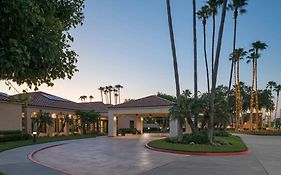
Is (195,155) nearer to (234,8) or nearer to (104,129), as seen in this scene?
(234,8)

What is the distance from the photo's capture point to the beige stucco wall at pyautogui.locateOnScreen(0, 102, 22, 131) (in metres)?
29.8

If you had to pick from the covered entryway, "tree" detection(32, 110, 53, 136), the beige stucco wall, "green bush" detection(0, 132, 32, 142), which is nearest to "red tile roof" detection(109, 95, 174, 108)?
the covered entryway

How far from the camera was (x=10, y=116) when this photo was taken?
30.8m

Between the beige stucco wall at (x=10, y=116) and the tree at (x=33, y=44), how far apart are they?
25732 mm

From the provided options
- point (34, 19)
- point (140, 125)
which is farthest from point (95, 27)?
point (140, 125)

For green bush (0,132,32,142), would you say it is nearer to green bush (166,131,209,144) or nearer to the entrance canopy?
the entrance canopy

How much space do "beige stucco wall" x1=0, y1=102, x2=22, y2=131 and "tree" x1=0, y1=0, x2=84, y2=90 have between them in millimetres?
25732

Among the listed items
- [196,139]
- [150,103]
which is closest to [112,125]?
[150,103]

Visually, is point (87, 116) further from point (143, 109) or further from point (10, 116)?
point (10, 116)

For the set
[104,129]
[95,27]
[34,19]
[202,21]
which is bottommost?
[104,129]

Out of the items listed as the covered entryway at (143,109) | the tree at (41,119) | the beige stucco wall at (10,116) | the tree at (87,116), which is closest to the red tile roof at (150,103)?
the covered entryway at (143,109)

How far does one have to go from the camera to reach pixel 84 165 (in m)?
14.3

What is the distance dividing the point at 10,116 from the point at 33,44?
28139 millimetres

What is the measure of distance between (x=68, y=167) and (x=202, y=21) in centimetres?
2722
